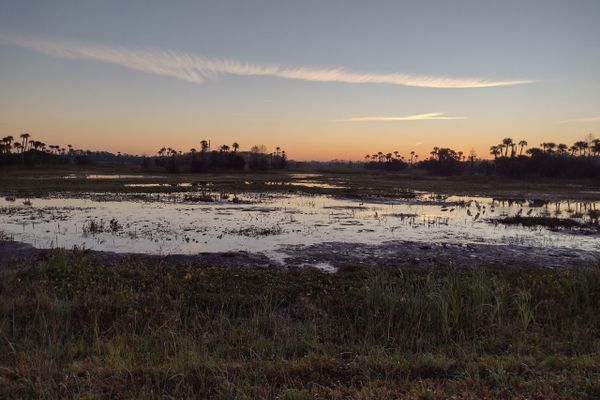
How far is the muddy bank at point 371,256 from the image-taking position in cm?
1472

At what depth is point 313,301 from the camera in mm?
10148

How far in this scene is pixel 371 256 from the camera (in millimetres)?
16484

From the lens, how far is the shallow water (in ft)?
60.8

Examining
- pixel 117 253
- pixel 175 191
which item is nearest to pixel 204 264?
pixel 117 253

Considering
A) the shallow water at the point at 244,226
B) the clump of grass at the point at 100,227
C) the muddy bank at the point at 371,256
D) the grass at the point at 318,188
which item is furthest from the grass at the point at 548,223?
the clump of grass at the point at 100,227

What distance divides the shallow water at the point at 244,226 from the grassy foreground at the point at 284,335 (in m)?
5.29

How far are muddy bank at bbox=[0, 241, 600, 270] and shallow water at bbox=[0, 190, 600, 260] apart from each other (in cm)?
94

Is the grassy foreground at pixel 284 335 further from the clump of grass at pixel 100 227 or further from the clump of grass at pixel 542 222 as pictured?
the clump of grass at pixel 542 222

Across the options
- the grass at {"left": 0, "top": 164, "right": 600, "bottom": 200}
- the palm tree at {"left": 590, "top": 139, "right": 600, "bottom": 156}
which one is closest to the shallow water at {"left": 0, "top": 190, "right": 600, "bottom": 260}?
the grass at {"left": 0, "top": 164, "right": 600, "bottom": 200}

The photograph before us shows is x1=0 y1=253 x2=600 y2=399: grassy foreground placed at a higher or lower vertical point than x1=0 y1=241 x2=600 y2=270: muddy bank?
higher

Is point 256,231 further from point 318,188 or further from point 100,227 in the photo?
point 318,188

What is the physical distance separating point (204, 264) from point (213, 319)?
514 cm

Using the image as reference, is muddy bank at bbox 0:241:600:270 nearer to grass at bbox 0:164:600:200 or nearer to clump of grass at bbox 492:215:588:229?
clump of grass at bbox 492:215:588:229

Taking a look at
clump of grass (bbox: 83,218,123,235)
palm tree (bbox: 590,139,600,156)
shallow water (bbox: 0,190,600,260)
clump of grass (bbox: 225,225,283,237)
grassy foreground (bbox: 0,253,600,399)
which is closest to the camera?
grassy foreground (bbox: 0,253,600,399)
